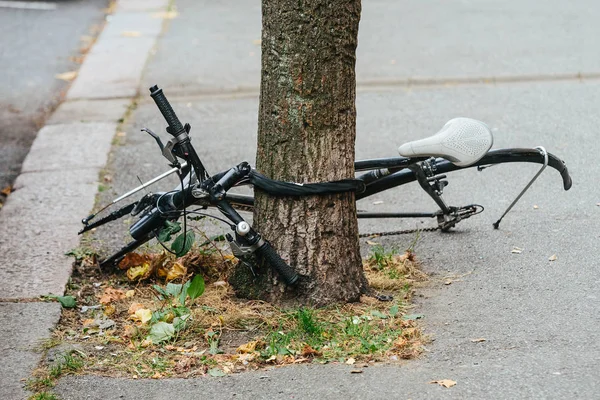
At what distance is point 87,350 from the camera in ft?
14.4

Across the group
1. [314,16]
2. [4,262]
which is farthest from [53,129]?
[314,16]

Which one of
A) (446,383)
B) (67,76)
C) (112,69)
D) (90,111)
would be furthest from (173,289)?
(67,76)

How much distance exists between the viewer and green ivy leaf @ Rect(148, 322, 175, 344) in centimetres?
438

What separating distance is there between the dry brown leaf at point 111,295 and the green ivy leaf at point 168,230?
45cm

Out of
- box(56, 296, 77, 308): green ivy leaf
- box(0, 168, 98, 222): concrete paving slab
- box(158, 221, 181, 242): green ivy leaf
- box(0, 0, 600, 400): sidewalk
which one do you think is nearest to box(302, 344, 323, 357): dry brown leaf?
box(0, 0, 600, 400): sidewalk

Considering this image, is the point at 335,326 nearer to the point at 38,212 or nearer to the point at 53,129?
the point at 38,212

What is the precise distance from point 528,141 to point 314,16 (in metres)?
3.74

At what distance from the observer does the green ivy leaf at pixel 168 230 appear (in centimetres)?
475

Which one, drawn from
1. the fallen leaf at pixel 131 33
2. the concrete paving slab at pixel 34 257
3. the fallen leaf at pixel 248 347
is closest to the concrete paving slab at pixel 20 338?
the concrete paving slab at pixel 34 257

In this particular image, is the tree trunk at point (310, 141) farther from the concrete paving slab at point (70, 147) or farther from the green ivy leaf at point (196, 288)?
the concrete paving slab at point (70, 147)

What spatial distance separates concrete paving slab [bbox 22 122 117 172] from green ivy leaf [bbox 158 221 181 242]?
103 inches

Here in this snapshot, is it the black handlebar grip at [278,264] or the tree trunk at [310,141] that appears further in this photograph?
the black handlebar grip at [278,264]

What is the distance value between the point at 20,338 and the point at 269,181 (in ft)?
4.55

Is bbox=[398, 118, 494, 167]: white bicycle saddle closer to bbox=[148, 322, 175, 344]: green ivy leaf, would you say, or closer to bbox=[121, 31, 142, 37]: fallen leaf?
bbox=[148, 322, 175, 344]: green ivy leaf
